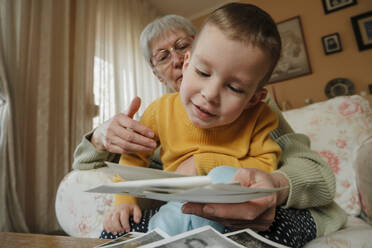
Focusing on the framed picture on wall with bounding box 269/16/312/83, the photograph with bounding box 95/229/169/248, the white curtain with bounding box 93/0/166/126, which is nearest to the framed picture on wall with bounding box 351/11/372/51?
the framed picture on wall with bounding box 269/16/312/83

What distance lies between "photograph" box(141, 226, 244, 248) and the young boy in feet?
0.55

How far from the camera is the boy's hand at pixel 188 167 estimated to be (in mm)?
742

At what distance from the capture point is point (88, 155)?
40.0 inches

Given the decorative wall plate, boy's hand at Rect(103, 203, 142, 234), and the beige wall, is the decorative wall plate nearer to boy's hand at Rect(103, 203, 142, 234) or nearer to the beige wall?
the beige wall

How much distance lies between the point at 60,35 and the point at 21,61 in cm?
54

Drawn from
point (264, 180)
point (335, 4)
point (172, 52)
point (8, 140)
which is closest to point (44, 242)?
point (264, 180)

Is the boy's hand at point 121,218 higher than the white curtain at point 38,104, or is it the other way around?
the white curtain at point 38,104

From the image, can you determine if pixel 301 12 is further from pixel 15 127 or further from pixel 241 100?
pixel 15 127

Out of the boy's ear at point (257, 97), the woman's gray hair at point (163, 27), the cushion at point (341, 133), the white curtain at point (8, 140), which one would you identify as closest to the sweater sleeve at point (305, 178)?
the boy's ear at point (257, 97)

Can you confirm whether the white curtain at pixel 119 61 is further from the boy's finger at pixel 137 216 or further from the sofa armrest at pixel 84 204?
the boy's finger at pixel 137 216

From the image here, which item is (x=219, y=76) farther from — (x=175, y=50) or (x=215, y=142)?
(x=175, y=50)

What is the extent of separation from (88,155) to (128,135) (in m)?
0.41

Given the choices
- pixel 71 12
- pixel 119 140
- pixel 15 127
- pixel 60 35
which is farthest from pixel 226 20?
pixel 71 12

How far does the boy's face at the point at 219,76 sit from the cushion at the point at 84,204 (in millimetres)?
557
